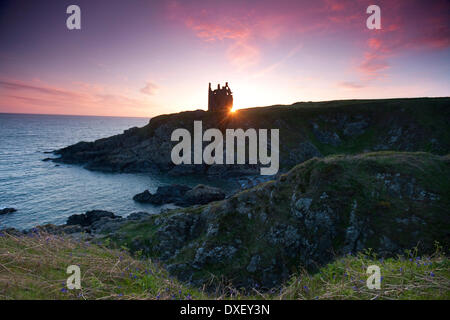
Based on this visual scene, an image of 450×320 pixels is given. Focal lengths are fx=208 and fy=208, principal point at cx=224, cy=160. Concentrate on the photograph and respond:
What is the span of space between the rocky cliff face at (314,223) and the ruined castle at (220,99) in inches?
3182

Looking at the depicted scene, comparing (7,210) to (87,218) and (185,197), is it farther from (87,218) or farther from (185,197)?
(185,197)

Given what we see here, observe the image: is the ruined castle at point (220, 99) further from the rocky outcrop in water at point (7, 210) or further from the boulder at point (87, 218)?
the rocky outcrop in water at point (7, 210)

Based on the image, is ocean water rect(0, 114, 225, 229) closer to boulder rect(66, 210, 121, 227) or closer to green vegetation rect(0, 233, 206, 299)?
boulder rect(66, 210, 121, 227)

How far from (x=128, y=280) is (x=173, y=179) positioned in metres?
62.1

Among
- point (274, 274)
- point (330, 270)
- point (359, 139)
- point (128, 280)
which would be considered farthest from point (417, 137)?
point (128, 280)

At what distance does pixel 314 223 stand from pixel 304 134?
6861 centimetres

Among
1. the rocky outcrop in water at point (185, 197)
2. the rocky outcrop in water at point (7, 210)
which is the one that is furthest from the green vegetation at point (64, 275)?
the rocky outcrop in water at point (7, 210)

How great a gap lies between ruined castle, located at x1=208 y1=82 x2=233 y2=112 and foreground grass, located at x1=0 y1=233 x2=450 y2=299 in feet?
305

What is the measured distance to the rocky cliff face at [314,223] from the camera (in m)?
13.9

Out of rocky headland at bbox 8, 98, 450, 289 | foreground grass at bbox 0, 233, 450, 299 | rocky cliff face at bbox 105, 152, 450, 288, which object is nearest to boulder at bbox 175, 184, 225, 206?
rocky headland at bbox 8, 98, 450, 289

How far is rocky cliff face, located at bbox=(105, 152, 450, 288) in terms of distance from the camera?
45.7ft

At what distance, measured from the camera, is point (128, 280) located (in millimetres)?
5008
